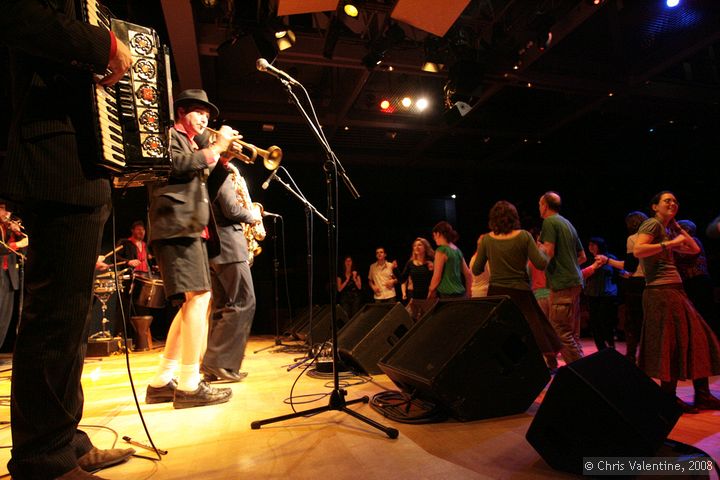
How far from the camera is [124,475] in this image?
1641mm

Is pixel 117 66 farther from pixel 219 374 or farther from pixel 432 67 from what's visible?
pixel 432 67

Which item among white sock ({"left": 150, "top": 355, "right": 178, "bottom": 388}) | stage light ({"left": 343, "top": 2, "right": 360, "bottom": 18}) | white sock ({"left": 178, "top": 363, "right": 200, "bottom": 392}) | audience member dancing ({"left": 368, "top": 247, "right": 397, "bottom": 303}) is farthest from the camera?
audience member dancing ({"left": 368, "top": 247, "right": 397, "bottom": 303})

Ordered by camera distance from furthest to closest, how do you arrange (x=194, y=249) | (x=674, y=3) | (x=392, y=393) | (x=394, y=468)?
(x=674, y=3)
(x=392, y=393)
(x=194, y=249)
(x=394, y=468)

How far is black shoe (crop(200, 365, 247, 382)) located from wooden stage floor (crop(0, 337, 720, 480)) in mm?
562

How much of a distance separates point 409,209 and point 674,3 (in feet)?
23.8

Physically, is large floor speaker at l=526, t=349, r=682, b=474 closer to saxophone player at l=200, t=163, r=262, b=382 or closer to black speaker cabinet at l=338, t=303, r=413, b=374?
black speaker cabinet at l=338, t=303, r=413, b=374

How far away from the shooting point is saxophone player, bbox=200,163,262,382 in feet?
11.0

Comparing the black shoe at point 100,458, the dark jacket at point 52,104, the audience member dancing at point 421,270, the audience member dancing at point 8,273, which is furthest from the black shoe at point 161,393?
the audience member dancing at point 421,270

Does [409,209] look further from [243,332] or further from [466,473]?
[466,473]

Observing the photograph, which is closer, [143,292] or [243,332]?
[243,332]

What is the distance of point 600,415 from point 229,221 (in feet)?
9.24

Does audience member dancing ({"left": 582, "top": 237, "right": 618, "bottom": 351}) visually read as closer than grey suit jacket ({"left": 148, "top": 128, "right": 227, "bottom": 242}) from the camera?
No

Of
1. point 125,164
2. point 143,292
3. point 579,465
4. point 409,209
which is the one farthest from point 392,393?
point 409,209

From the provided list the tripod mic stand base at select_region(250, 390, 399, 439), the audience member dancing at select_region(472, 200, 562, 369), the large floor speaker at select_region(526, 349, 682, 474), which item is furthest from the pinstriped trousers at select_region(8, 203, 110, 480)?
the audience member dancing at select_region(472, 200, 562, 369)
